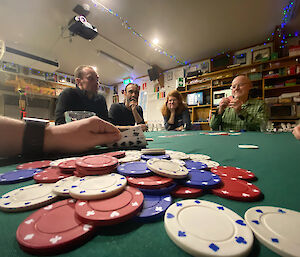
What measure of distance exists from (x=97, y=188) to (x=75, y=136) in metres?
0.47

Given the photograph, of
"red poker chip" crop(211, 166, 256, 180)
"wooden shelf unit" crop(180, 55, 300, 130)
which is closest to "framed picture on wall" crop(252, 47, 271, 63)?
"wooden shelf unit" crop(180, 55, 300, 130)

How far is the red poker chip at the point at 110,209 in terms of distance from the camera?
23cm

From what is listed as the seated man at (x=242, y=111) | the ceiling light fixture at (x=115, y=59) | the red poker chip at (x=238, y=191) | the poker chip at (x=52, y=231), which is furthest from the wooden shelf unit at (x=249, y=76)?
the poker chip at (x=52, y=231)

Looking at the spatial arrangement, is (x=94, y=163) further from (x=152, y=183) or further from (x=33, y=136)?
(x=33, y=136)

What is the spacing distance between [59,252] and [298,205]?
1.43 feet

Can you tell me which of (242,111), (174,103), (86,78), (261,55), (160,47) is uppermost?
(160,47)

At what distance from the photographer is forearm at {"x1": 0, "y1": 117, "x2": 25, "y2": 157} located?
1.89ft

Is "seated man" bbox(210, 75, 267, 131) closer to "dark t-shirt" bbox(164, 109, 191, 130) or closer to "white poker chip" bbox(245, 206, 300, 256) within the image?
"dark t-shirt" bbox(164, 109, 191, 130)

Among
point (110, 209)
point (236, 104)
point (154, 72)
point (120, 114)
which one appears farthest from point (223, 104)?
point (154, 72)

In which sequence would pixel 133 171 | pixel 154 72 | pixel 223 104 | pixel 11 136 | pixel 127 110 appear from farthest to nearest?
pixel 154 72 → pixel 127 110 → pixel 223 104 → pixel 11 136 → pixel 133 171

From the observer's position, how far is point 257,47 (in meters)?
4.11

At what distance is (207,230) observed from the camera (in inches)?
9.0

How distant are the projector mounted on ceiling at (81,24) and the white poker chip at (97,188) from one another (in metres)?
3.54

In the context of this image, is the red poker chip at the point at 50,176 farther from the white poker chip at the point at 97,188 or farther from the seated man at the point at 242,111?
the seated man at the point at 242,111
